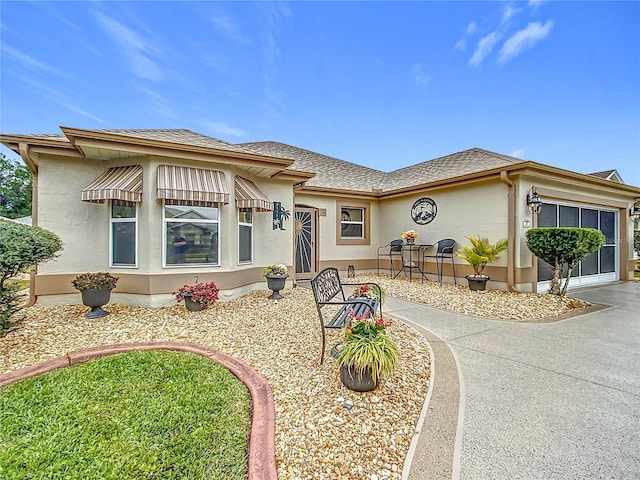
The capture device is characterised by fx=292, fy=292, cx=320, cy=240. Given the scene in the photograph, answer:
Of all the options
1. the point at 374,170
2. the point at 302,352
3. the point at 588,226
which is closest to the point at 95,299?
the point at 302,352

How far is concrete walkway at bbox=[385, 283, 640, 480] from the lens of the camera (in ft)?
7.41

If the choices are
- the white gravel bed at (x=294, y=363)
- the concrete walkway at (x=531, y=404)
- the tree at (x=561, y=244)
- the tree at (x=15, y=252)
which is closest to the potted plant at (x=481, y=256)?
the tree at (x=561, y=244)

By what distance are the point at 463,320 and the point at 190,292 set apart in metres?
5.84

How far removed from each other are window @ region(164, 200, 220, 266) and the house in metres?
0.02

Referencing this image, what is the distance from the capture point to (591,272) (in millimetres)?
10805

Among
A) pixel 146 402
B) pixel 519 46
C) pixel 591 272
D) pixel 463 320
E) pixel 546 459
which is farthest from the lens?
pixel 519 46

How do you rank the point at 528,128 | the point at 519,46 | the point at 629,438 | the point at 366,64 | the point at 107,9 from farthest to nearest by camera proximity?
the point at 528,128 < the point at 366,64 < the point at 519,46 < the point at 107,9 < the point at 629,438

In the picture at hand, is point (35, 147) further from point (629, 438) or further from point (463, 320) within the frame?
point (629, 438)

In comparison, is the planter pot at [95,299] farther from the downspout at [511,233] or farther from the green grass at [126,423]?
the downspout at [511,233]

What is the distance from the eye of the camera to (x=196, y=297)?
20.4ft

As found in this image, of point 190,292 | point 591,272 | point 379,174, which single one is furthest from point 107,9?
point 591,272

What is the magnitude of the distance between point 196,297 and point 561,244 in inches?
355

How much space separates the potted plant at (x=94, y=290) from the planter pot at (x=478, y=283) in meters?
9.44

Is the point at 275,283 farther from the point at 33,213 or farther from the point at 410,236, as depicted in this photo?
the point at 410,236
